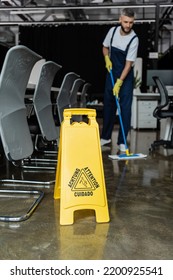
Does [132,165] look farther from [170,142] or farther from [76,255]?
[76,255]

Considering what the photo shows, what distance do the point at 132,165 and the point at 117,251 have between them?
6.10 feet

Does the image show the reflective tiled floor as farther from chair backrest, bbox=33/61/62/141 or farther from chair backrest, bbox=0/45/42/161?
chair backrest, bbox=33/61/62/141

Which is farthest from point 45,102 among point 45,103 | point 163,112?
point 163,112

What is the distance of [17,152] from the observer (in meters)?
1.87

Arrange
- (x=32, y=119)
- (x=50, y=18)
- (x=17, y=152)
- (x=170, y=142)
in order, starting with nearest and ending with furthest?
(x=17, y=152) → (x=32, y=119) → (x=170, y=142) → (x=50, y=18)

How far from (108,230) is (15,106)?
0.87 meters

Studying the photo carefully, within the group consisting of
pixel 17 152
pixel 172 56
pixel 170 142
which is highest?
pixel 172 56

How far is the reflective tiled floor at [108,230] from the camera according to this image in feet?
4.35

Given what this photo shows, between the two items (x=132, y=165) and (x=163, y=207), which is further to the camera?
(x=132, y=165)

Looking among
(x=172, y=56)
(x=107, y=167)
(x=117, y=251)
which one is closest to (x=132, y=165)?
(x=107, y=167)

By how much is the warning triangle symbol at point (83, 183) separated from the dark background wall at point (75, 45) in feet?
26.6

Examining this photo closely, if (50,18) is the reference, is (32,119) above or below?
below

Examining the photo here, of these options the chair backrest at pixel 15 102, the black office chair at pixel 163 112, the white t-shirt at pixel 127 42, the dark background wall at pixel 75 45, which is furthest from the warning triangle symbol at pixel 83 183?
the dark background wall at pixel 75 45

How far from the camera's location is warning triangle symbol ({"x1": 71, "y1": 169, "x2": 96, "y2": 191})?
163 centimetres
